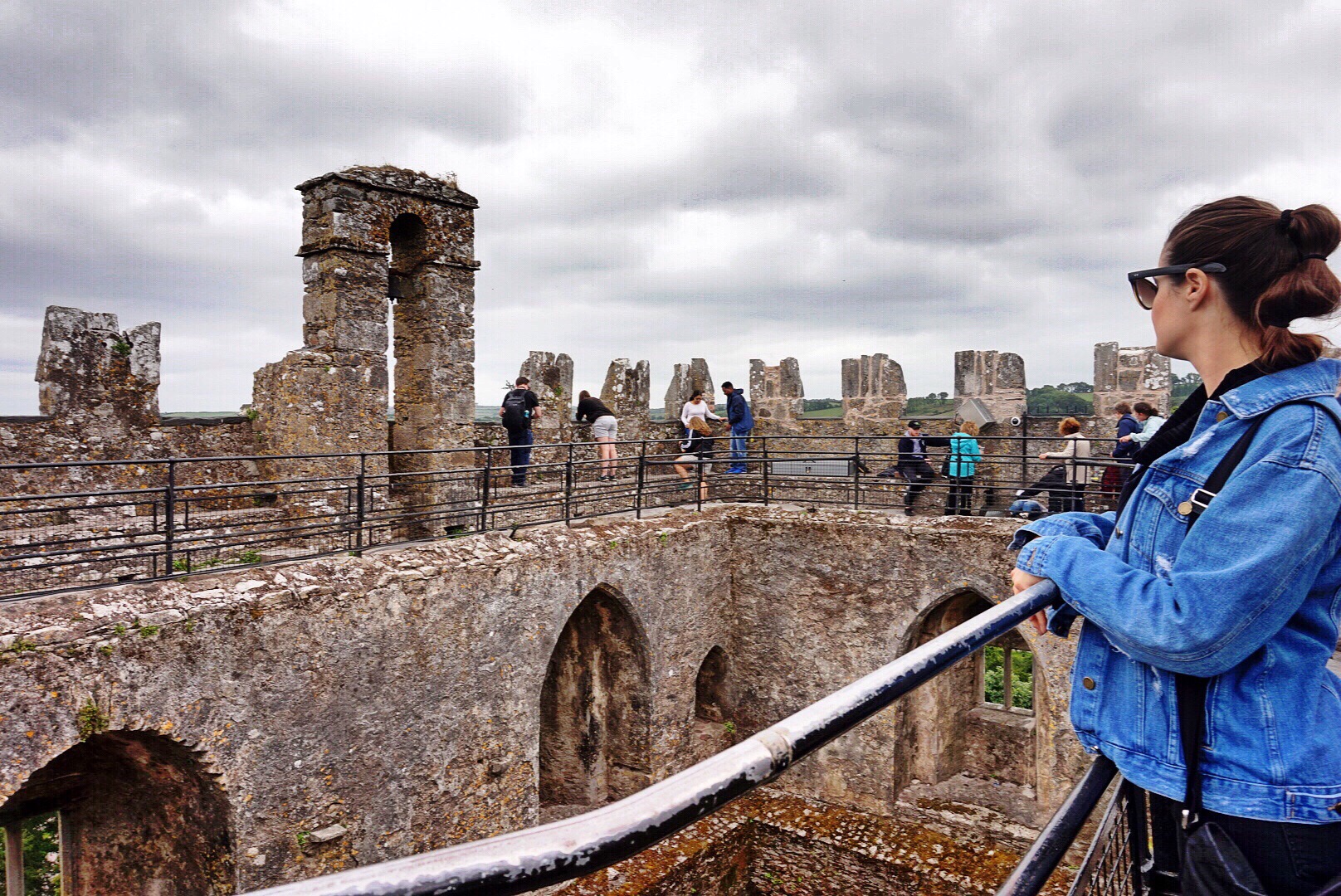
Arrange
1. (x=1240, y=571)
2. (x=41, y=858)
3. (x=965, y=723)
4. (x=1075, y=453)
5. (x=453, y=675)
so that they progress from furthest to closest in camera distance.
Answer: (x=965, y=723)
(x=41, y=858)
(x=1075, y=453)
(x=453, y=675)
(x=1240, y=571)

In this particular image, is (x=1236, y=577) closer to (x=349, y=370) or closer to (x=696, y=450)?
(x=349, y=370)

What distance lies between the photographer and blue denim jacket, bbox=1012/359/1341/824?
1.40 metres

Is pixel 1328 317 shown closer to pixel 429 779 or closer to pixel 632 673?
pixel 429 779

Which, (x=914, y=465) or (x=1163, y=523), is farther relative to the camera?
(x=914, y=465)

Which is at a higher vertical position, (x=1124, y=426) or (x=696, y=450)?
(x=1124, y=426)

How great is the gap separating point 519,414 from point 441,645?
4.42 metres

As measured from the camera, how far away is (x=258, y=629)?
6.78 meters

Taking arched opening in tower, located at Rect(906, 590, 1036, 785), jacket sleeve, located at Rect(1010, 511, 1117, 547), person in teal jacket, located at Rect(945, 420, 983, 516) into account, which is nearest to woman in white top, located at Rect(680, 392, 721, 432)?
person in teal jacket, located at Rect(945, 420, 983, 516)

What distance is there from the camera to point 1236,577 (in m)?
1.39

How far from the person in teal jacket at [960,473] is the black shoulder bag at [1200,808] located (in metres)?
9.96

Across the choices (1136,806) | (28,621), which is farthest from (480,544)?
(1136,806)

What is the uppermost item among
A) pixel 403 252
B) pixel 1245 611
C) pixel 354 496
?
pixel 403 252

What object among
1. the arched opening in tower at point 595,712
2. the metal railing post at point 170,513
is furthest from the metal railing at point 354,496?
the arched opening in tower at point 595,712

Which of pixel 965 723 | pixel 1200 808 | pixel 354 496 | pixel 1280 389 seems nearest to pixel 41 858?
pixel 354 496
